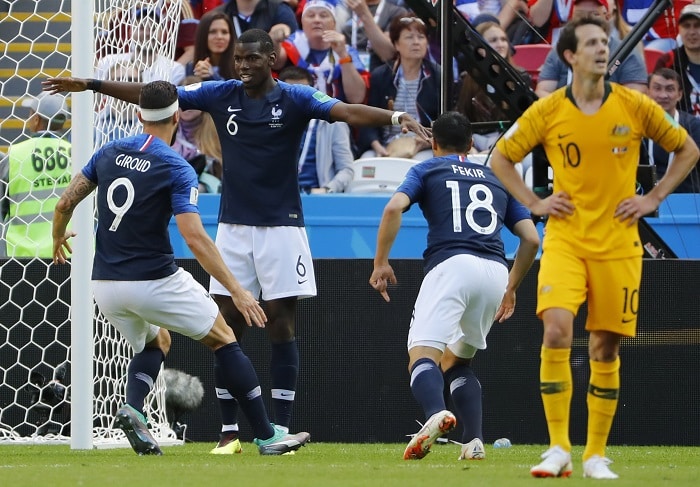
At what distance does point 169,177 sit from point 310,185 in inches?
200

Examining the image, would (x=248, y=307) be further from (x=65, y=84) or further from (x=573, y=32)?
(x=573, y=32)

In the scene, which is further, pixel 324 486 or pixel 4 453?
pixel 4 453

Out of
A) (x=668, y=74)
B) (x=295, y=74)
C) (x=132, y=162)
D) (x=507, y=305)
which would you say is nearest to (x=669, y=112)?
(x=668, y=74)

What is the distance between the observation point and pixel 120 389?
9.69 metres

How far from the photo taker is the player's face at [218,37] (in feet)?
42.7

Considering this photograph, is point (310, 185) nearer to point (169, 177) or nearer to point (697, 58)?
point (697, 58)

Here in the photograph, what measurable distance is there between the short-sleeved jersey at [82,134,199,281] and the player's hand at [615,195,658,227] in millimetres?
2547

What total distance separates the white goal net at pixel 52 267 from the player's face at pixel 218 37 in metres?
2.68

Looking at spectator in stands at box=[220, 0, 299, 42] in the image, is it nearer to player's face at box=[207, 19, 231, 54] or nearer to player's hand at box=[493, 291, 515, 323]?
player's face at box=[207, 19, 231, 54]

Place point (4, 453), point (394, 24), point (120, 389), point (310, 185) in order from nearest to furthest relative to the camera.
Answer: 1. point (4, 453)
2. point (120, 389)
3. point (310, 185)
4. point (394, 24)

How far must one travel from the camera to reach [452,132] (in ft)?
25.4

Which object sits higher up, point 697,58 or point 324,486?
point 697,58

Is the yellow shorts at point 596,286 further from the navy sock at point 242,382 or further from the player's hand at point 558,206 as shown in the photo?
the navy sock at point 242,382

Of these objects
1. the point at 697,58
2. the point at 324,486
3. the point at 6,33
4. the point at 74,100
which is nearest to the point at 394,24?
the point at 697,58
